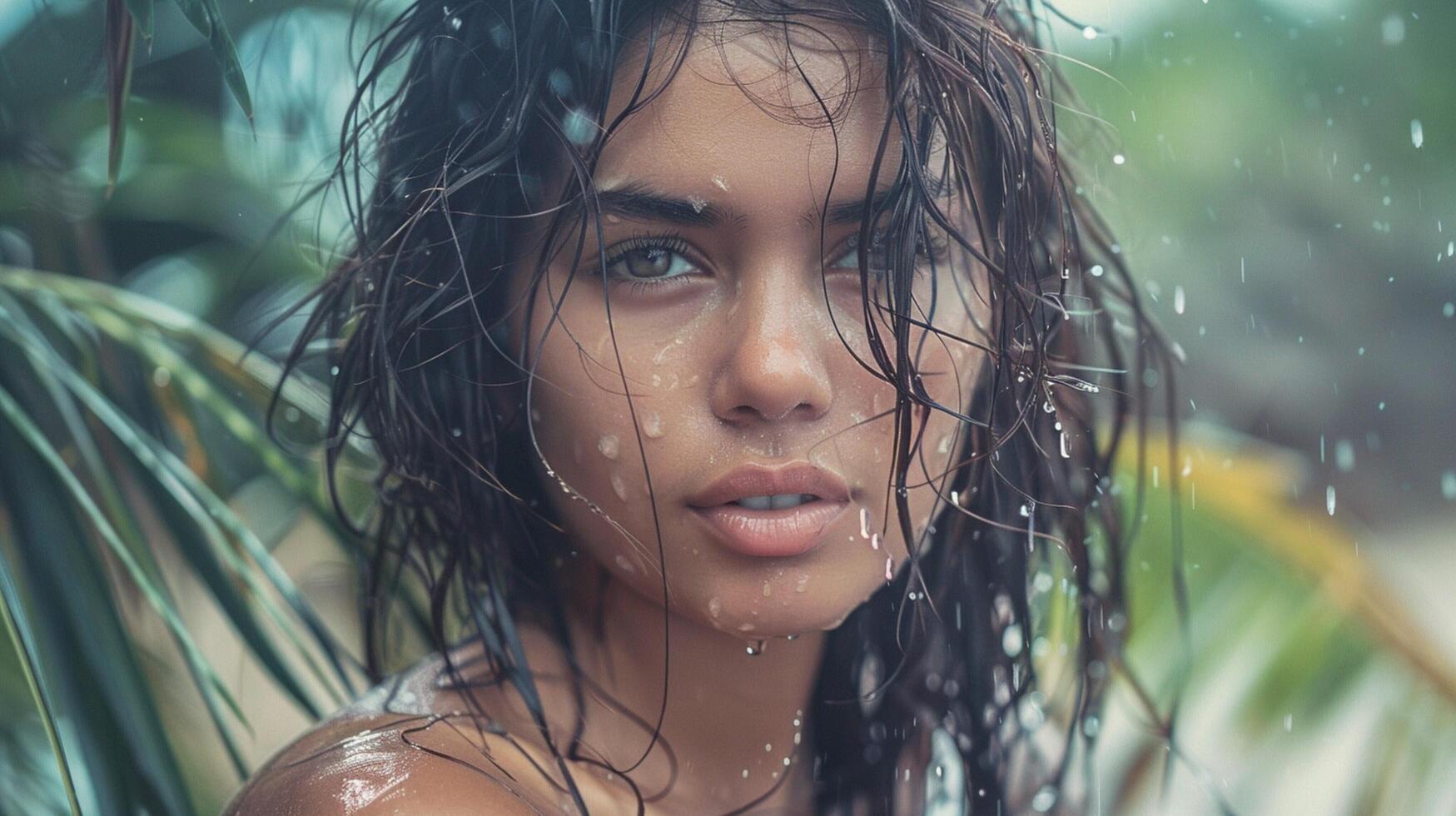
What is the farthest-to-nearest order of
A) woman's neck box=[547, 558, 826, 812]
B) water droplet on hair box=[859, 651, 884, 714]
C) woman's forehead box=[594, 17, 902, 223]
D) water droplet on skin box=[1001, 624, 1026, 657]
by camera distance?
water droplet on skin box=[1001, 624, 1026, 657] < water droplet on hair box=[859, 651, 884, 714] < woman's neck box=[547, 558, 826, 812] < woman's forehead box=[594, 17, 902, 223]

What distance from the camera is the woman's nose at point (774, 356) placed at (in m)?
0.88

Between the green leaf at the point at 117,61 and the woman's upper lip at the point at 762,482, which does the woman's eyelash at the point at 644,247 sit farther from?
the green leaf at the point at 117,61

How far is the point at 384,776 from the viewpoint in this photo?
88 cm

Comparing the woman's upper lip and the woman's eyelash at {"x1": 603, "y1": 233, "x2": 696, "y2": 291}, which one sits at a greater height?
the woman's eyelash at {"x1": 603, "y1": 233, "x2": 696, "y2": 291}

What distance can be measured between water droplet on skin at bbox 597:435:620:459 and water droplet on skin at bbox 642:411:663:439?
1.0 inches

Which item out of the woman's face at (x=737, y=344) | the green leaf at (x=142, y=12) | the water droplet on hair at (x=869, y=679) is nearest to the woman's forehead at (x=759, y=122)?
the woman's face at (x=737, y=344)

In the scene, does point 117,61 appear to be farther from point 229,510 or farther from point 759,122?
point 229,510

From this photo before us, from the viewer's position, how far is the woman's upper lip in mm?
925

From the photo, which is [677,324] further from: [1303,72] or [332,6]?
[1303,72]

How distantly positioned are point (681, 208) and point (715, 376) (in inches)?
4.8

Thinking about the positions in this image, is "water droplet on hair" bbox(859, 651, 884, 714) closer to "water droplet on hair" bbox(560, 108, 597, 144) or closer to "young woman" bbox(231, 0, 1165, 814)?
"young woman" bbox(231, 0, 1165, 814)

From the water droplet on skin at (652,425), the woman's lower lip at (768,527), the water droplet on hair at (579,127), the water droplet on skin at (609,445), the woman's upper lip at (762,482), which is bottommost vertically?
the woman's lower lip at (768,527)

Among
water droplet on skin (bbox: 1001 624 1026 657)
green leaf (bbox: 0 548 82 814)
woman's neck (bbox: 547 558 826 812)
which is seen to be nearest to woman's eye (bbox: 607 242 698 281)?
woman's neck (bbox: 547 558 826 812)

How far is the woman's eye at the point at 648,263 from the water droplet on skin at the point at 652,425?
10 cm
